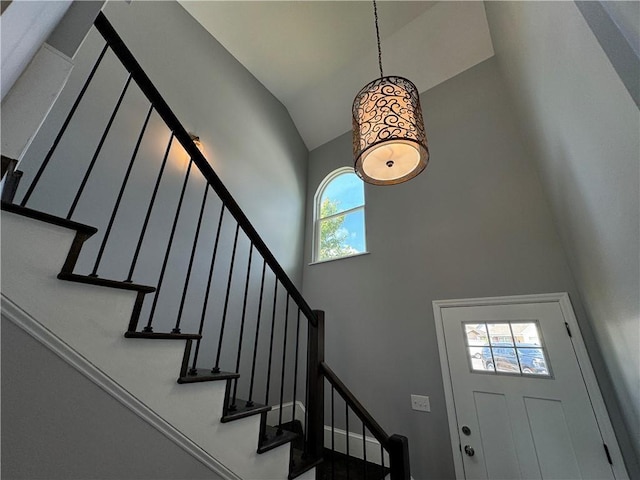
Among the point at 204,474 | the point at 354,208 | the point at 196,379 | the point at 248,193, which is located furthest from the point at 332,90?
the point at 204,474

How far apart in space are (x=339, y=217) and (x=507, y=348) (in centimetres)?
252

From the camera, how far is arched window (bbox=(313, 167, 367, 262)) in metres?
3.66

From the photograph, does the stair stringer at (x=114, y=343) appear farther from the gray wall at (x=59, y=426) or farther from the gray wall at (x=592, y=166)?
the gray wall at (x=592, y=166)

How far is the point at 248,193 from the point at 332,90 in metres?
2.23

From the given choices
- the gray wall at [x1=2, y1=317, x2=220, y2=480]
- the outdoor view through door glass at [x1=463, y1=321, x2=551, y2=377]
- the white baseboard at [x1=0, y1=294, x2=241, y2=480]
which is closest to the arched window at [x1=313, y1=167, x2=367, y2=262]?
the outdoor view through door glass at [x1=463, y1=321, x2=551, y2=377]

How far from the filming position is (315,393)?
1.76 m

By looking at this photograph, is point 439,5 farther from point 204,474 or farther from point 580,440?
point 204,474

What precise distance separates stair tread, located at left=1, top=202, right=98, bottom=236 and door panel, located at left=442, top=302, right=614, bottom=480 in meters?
2.85

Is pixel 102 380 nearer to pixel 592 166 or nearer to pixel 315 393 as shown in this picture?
pixel 315 393

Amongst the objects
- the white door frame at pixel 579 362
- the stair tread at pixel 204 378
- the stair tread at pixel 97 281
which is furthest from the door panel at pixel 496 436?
the stair tread at pixel 97 281

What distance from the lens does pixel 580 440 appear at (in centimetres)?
187

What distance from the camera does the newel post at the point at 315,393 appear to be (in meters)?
1.63

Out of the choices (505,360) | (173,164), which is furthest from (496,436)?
(173,164)

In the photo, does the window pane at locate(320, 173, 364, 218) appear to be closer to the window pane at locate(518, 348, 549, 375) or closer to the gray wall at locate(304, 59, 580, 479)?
the gray wall at locate(304, 59, 580, 479)
